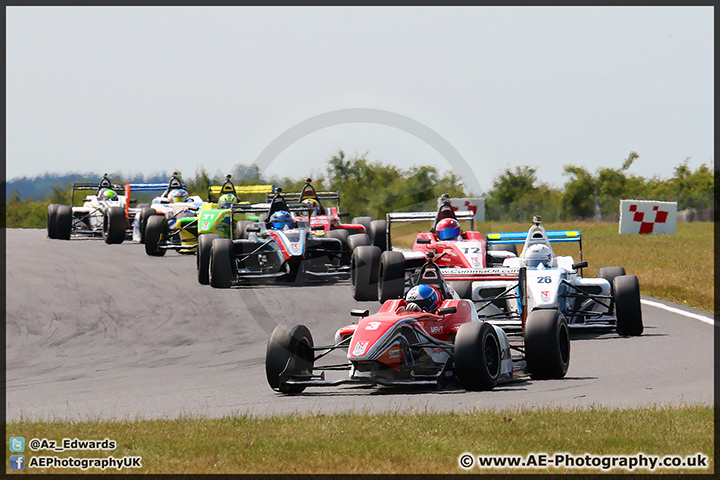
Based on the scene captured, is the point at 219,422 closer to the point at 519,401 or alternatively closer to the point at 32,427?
the point at 32,427

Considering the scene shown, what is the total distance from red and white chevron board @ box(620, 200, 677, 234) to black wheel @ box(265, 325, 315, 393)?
34.8 m

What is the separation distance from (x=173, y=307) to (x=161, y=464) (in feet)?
38.4

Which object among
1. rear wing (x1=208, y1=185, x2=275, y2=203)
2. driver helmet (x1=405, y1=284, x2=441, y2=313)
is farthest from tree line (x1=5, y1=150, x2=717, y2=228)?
driver helmet (x1=405, y1=284, x2=441, y2=313)

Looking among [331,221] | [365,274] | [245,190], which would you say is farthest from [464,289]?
[245,190]

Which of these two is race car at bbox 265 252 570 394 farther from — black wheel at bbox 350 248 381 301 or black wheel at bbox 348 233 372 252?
black wheel at bbox 348 233 372 252

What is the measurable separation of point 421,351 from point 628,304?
4.78 m

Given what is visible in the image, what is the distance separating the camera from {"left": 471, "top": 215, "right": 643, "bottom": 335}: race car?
595 inches

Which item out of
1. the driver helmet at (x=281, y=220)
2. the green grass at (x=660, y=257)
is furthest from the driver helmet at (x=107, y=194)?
the driver helmet at (x=281, y=220)

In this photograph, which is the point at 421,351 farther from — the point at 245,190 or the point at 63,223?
the point at 63,223

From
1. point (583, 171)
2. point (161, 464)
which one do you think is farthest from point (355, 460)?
point (583, 171)

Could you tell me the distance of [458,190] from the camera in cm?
4528

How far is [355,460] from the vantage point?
312 inches

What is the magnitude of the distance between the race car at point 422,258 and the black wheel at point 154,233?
8.97 m

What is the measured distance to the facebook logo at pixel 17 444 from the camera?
8.28 meters
